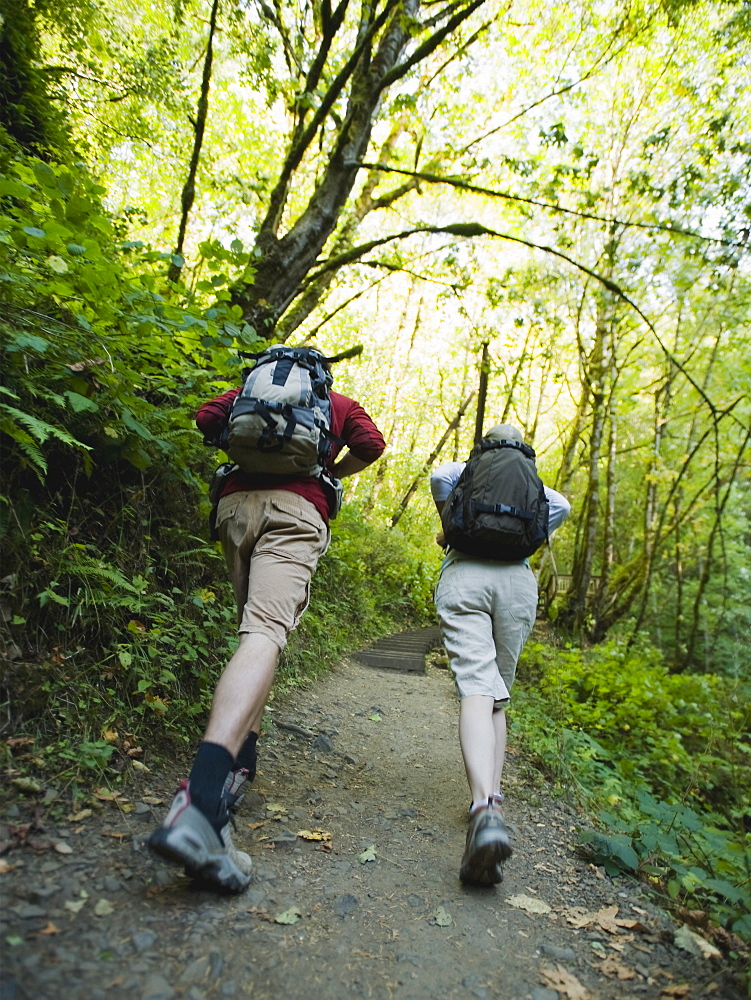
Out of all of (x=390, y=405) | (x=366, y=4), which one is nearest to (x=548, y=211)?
(x=366, y=4)

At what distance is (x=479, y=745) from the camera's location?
253cm

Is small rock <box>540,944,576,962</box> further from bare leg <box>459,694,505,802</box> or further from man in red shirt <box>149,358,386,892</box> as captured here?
man in red shirt <box>149,358,386,892</box>

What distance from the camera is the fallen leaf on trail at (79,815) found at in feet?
6.82

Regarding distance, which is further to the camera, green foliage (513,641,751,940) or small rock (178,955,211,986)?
green foliage (513,641,751,940)

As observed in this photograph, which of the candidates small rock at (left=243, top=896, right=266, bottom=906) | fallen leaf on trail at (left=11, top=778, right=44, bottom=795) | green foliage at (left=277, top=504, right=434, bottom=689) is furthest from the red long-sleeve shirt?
green foliage at (left=277, top=504, right=434, bottom=689)

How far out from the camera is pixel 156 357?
3.51 metres

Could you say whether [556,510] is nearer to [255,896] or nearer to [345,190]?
[255,896]

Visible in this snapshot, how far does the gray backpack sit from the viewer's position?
239 cm

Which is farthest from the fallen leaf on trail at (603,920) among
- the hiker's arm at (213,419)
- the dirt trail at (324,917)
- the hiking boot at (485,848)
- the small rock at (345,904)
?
the hiker's arm at (213,419)

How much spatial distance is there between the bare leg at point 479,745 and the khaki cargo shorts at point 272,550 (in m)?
0.90

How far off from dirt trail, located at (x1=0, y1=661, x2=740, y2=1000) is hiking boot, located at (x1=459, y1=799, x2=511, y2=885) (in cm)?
8

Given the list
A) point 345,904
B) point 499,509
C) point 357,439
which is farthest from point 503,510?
point 345,904

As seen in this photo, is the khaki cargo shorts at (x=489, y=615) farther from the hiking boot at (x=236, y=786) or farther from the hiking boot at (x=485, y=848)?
the hiking boot at (x=236, y=786)

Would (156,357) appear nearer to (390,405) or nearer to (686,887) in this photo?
(686,887)
